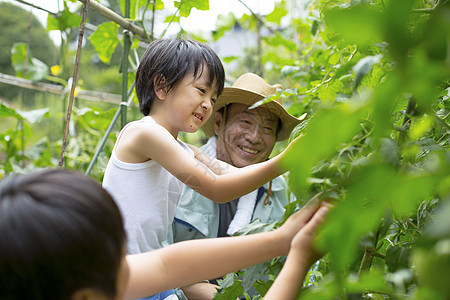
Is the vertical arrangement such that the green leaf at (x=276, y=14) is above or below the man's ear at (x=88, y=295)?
above

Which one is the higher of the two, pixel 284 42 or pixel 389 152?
pixel 389 152

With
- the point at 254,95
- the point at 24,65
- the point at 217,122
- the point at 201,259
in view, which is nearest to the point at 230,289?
the point at 201,259

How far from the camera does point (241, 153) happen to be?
1.87 meters

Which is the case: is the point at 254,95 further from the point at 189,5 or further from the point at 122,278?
the point at 122,278

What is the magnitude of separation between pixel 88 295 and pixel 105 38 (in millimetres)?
1499

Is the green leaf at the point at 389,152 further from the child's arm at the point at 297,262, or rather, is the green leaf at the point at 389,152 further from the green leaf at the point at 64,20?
the green leaf at the point at 64,20

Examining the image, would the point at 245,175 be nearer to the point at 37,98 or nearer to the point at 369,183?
the point at 369,183

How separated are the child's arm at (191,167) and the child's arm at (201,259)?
0.25m

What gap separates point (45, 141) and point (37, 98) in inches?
250

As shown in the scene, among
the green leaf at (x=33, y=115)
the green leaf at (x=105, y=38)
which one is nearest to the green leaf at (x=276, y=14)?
the green leaf at (x=105, y=38)

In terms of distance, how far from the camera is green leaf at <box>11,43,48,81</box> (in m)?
2.82

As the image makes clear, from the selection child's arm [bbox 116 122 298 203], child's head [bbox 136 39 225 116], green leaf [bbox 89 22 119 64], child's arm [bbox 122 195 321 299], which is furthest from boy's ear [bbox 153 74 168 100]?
green leaf [bbox 89 22 119 64]

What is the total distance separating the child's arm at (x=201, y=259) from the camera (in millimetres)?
780

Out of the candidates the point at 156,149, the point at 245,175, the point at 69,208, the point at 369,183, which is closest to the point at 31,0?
the point at 156,149
